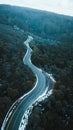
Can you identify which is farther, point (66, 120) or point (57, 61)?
point (57, 61)

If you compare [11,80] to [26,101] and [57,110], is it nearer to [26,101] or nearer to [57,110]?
[26,101]

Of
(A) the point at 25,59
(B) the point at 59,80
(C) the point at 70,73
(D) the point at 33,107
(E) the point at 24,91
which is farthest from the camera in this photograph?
(A) the point at 25,59

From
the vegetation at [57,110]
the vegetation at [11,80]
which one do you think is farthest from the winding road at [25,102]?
the vegetation at [57,110]

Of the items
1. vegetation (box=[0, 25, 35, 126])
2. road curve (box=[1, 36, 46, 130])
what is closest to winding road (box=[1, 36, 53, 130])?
road curve (box=[1, 36, 46, 130])

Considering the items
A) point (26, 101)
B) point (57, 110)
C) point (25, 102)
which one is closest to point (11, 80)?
point (26, 101)

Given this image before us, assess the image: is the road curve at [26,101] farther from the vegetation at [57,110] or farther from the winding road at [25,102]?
the vegetation at [57,110]

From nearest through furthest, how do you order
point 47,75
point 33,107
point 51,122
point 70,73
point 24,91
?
point 51,122, point 33,107, point 24,91, point 47,75, point 70,73

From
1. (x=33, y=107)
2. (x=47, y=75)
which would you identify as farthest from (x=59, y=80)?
(x=33, y=107)

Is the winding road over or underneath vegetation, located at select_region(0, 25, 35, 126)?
underneath

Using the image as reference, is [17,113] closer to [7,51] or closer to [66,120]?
[66,120]

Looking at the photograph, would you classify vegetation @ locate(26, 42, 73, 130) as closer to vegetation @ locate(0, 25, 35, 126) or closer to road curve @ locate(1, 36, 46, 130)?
road curve @ locate(1, 36, 46, 130)

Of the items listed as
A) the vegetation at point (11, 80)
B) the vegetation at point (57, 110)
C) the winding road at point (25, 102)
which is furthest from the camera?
the vegetation at point (11, 80)
